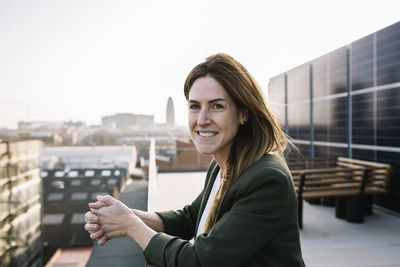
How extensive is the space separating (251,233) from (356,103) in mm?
6704

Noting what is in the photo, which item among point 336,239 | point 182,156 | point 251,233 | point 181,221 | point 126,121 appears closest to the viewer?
point 251,233

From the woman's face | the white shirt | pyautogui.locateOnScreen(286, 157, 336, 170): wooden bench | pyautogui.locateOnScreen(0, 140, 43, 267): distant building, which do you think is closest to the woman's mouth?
the woman's face

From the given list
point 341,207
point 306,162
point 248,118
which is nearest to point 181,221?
point 248,118

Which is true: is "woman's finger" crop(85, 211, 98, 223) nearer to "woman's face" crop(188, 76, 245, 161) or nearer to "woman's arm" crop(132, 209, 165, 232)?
"woman's arm" crop(132, 209, 165, 232)

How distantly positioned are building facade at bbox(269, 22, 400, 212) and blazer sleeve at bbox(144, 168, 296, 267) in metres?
3.44

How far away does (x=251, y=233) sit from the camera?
77 centimetres

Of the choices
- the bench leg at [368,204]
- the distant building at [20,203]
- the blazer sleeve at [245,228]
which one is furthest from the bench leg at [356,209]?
the distant building at [20,203]

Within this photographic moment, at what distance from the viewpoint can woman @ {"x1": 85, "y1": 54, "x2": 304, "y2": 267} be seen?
781mm

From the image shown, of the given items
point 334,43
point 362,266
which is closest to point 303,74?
point 334,43

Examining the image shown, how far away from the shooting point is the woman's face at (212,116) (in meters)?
1.04

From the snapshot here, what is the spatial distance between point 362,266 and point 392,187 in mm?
2923

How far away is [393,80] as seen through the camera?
17.9ft

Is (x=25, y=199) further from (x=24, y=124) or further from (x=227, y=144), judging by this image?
(x=227, y=144)

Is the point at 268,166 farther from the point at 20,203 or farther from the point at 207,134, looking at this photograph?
the point at 20,203
